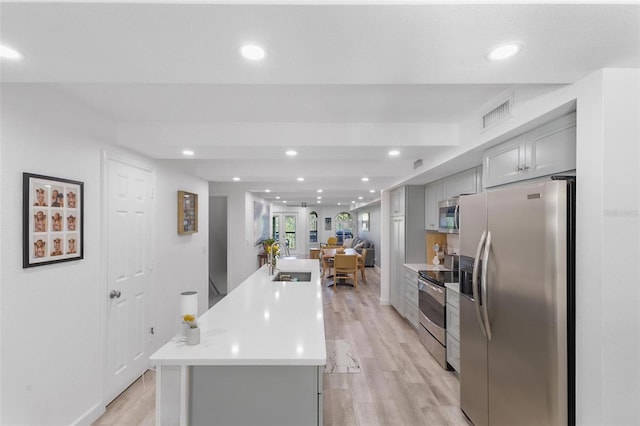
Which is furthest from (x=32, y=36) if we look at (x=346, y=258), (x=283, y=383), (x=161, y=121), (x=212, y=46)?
(x=346, y=258)

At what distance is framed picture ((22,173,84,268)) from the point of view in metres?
1.75

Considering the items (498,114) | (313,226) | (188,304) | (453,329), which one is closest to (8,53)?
(188,304)

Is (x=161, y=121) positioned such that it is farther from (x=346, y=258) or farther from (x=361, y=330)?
(x=346, y=258)

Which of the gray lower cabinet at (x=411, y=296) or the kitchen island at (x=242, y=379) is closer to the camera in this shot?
the kitchen island at (x=242, y=379)

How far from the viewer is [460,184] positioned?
3447 millimetres

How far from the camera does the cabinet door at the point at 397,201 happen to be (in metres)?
4.80

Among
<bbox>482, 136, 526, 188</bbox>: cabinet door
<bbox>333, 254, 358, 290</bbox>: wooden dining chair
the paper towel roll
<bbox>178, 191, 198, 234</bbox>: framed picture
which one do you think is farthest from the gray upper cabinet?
<bbox>333, 254, 358, 290</bbox>: wooden dining chair

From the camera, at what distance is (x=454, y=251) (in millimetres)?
4168

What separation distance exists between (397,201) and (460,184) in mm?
1710

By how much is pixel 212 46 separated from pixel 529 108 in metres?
1.80

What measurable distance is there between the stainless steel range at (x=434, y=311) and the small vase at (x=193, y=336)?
249 cm

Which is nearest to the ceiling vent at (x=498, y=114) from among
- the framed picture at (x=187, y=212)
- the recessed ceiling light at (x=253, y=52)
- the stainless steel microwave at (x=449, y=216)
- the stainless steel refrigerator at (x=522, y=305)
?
the stainless steel refrigerator at (x=522, y=305)

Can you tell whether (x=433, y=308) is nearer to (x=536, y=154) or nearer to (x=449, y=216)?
(x=449, y=216)

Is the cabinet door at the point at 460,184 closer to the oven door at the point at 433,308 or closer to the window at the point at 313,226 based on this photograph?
the oven door at the point at 433,308
